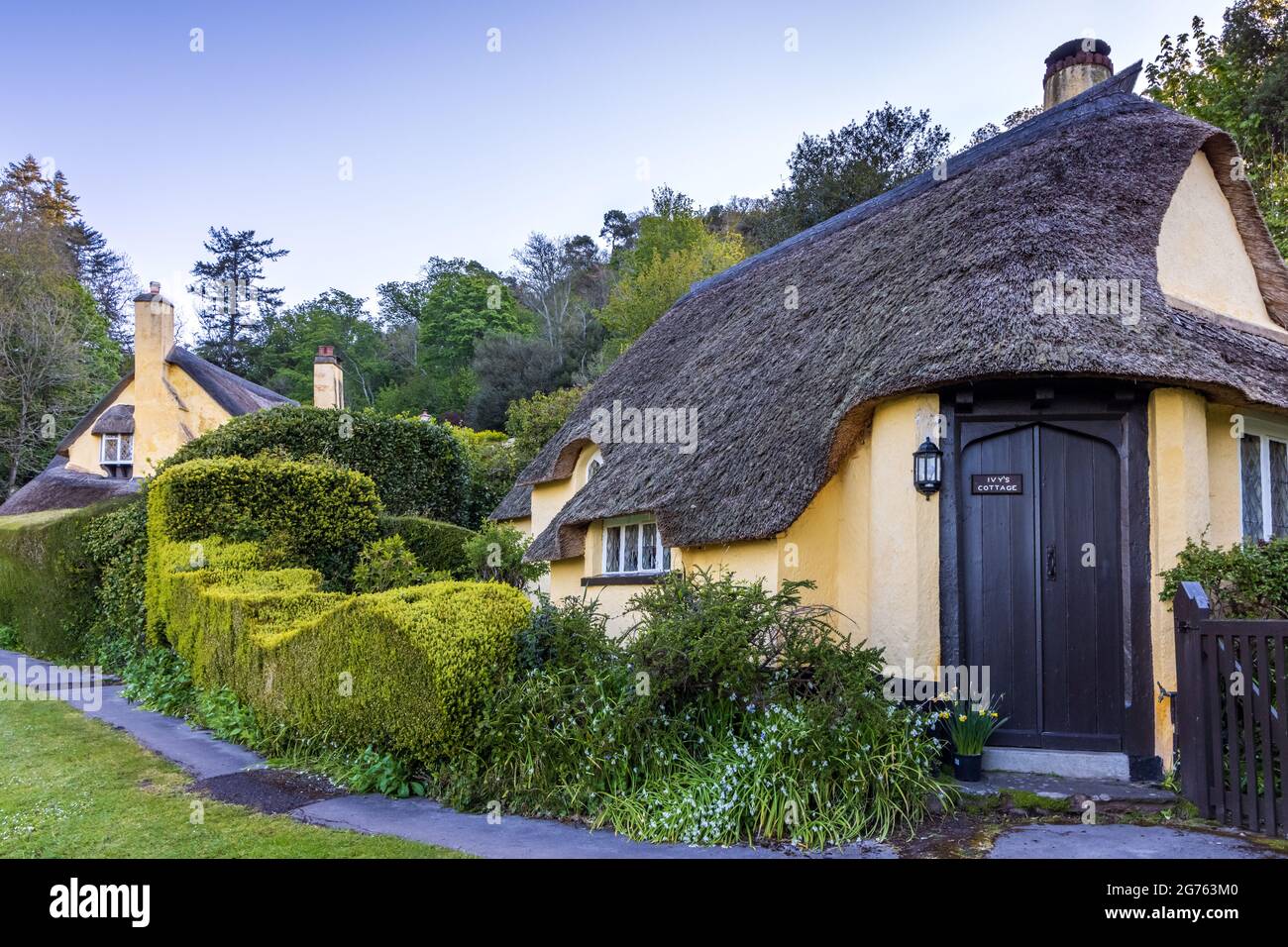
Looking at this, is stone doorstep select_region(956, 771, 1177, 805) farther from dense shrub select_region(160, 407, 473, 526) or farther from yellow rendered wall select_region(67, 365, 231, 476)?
yellow rendered wall select_region(67, 365, 231, 476)

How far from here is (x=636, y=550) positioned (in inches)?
456

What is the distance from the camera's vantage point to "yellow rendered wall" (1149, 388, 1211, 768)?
271 inches

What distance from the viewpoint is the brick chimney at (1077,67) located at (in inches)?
436

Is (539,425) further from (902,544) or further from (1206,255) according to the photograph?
(1206,255)

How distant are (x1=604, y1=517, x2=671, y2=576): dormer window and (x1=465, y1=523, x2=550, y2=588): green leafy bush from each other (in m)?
1.93

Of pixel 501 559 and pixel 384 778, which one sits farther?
pixel 501 559

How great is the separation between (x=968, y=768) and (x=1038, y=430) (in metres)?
2.89

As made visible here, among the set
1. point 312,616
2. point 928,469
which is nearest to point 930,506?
point 928,469

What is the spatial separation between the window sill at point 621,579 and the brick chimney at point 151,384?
59.5 feet

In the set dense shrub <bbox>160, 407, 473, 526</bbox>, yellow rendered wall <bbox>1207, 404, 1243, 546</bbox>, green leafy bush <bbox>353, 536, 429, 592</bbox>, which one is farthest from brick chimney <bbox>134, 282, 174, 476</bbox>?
yellow rendered wall <bbox>1207, 404, 1243, 546</bbox>

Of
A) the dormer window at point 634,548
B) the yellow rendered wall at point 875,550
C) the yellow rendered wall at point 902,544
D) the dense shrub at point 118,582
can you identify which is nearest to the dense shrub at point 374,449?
the dense shrub at point 118,582
